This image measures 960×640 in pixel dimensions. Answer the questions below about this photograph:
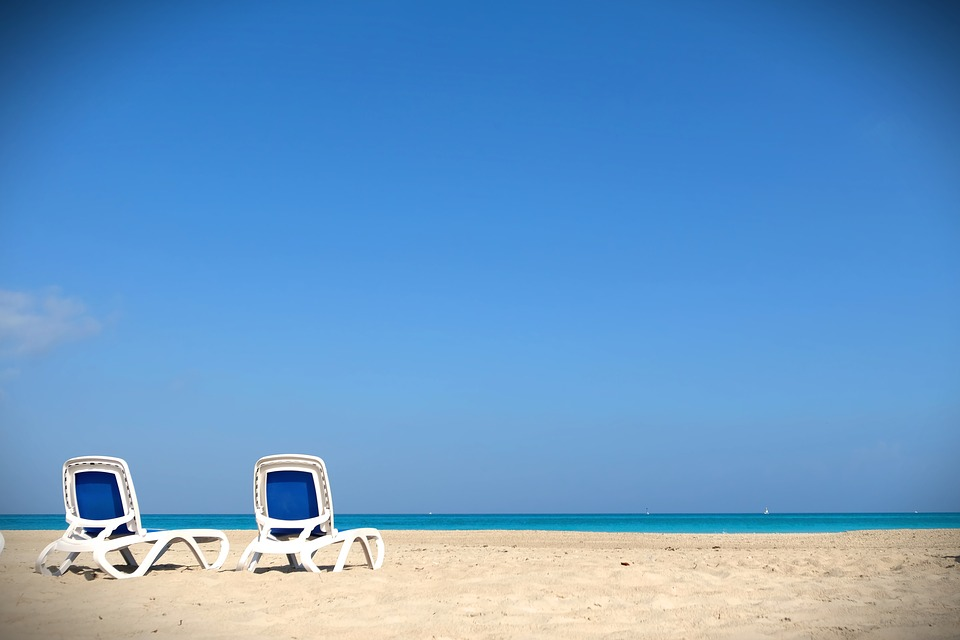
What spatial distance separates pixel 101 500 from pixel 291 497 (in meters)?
2.00

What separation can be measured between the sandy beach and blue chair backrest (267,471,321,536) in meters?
0.59

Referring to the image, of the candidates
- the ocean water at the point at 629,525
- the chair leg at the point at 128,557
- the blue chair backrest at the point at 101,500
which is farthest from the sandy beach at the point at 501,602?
the ocean water at the point at 629,525

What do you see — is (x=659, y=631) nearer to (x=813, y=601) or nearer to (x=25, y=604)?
(x=813, y=601)

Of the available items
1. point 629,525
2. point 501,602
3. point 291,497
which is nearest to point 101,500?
point 291,497

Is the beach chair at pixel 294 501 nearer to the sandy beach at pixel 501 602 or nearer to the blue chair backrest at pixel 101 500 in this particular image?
the sandy beach at pixel 501 602

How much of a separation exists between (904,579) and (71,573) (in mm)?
8448

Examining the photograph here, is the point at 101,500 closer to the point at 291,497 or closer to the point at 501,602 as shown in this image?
the point at 291,497

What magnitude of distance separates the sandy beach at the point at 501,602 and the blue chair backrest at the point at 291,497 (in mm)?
592

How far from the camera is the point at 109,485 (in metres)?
8.27

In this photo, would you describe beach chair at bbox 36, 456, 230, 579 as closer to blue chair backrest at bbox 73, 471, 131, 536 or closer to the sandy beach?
blue chair backrest at bbox 73, 471, 131, 536

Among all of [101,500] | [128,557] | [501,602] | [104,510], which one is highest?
[101,500]

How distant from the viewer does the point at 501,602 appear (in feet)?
20.5

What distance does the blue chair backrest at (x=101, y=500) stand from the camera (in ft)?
27.0

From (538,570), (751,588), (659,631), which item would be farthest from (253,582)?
(751,588)
